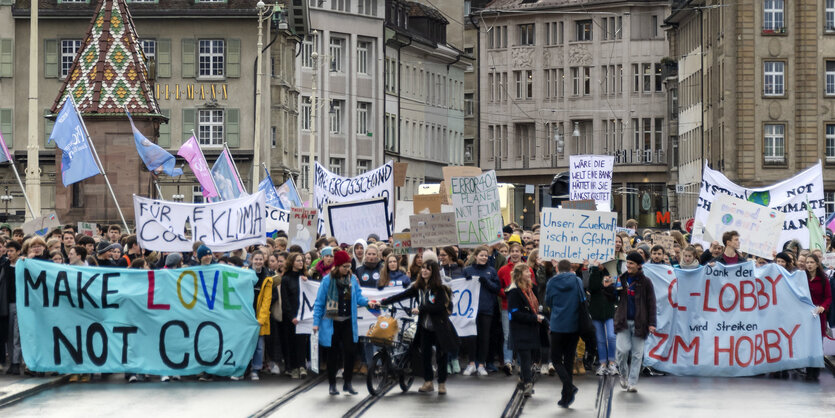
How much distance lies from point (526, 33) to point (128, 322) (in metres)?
91.4

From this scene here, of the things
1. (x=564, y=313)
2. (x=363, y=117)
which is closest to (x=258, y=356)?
(x=564, y=313)

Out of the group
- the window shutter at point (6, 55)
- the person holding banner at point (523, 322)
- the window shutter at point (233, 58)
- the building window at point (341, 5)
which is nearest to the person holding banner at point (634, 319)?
the person holding banner at point (523, 322)

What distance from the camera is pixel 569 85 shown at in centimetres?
11106

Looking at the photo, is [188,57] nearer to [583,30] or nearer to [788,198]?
[788,198]

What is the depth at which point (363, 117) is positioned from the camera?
304 ft

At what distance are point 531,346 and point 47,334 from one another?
19.1 ft

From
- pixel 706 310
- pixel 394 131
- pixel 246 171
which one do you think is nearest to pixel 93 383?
pixel 706 310

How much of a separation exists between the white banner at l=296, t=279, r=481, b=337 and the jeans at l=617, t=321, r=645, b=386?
2.57 metres

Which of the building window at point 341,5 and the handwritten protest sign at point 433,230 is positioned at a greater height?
the building window at point 341,5

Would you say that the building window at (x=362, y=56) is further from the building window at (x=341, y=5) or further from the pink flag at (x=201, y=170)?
the pink flag at (x=201, y=170)

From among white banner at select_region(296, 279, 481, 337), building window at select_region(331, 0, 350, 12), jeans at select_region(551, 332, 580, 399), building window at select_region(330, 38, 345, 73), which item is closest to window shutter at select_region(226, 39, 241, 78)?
building window at select_region(331, 0, 350, 12)

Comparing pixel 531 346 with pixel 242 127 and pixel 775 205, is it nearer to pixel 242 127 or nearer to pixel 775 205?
pixel 775 205

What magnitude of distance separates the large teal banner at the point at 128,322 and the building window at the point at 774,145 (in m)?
58.0

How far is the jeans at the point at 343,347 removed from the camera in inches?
780
